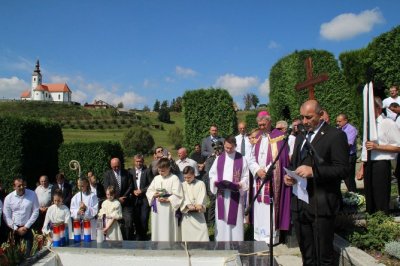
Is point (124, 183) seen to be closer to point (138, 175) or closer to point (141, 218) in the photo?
point (138, 175)

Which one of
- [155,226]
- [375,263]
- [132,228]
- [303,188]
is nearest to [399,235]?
[375,263]

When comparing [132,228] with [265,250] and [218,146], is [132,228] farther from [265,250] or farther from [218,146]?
[265,250]

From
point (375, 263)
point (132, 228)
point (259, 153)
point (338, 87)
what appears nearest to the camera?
point (375, 263)

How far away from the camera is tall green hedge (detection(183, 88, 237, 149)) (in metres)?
15.9

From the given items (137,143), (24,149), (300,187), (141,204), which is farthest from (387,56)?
(137,143)

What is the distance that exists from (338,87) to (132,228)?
10909mm

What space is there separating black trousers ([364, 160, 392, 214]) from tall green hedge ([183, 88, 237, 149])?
32.6 ft

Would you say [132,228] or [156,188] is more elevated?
[156,188]

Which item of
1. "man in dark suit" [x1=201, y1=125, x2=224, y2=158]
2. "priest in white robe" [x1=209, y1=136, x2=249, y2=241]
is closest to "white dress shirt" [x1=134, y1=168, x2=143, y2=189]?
"priest in white robe" [x1=209, y1=136, x2=249, y2=241]

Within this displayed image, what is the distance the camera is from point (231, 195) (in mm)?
6918

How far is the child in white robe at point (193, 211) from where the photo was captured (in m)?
6.72

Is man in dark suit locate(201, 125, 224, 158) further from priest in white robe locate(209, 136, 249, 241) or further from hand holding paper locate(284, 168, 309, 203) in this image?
hand holding paper locate(284, 168, 309, 203)

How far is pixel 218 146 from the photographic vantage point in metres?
8.87

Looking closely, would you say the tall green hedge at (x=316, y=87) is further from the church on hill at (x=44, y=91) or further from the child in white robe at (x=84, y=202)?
the church on hill at (x=44, y=91)
